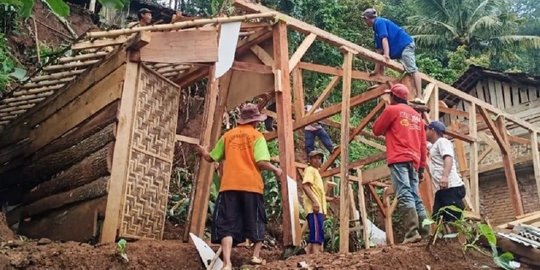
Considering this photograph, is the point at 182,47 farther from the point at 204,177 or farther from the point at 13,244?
the point at 13,244

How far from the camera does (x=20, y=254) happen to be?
494cm

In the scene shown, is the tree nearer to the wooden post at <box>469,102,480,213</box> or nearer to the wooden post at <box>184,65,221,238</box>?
the wooden post at <box>469,102,480,213</box>

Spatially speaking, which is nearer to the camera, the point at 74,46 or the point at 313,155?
the point at 74,46

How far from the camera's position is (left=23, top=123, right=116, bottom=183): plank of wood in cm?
640

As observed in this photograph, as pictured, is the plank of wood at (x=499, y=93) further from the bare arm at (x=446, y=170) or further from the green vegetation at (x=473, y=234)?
the green vegetation at (x=473, y=234)

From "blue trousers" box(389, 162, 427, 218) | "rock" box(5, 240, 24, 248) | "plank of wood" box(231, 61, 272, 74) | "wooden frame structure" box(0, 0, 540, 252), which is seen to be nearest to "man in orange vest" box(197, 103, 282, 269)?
"wooden frame structure" box(0, 0, 540, 252)

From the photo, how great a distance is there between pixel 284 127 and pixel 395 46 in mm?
2807

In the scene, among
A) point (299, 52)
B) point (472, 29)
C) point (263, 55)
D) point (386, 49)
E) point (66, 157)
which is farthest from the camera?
point (472, 29)

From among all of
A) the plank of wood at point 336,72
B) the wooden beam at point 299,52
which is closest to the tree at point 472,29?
the plank of wood at point 336,72

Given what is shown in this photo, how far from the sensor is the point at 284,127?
20.1 ft

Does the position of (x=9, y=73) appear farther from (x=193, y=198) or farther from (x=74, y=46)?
(x=193, y=198)

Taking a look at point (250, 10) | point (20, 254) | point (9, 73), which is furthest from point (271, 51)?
point (9, 73)

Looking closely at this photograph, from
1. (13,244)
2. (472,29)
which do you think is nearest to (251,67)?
(13,244)

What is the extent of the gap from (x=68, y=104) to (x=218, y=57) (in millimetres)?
2336
